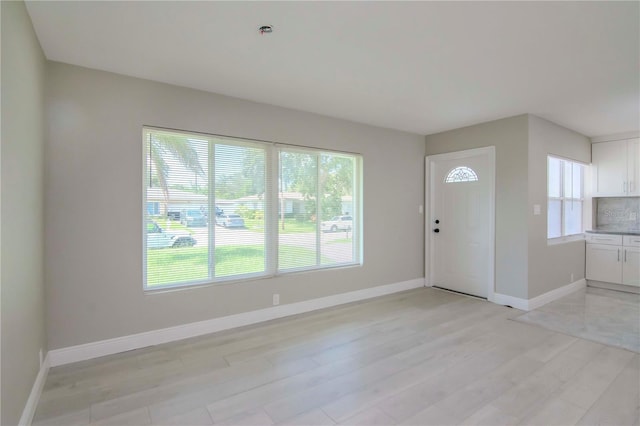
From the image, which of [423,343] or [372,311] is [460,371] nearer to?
[423,343]

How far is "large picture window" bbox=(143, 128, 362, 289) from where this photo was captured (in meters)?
3.22

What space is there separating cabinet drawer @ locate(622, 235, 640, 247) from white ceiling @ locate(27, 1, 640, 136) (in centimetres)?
231

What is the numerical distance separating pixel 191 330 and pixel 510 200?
4256mm

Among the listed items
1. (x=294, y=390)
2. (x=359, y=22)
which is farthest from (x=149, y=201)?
(x=359, y=22)

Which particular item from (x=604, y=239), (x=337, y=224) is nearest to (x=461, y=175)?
(x=337, y=224)

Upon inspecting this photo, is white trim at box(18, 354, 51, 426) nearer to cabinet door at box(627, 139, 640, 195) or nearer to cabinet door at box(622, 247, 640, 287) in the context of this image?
cabinet door at box(622, 247, 640, 287)

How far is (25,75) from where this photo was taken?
6.67 ft

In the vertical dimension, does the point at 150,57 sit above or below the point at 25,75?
above

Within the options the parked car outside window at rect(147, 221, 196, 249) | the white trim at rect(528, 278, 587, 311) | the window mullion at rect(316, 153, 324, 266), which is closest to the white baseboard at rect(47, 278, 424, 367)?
the window mullion at rect(316, 153, 324, 266)

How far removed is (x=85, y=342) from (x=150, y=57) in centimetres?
251

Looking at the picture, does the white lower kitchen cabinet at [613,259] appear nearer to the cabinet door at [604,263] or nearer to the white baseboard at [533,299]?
the cabinet door at [604,263]

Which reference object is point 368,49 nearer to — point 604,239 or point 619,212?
point 604,239

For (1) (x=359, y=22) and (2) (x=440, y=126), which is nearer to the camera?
(1) (x=359, y=22)

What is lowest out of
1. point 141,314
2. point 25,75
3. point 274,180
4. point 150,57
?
point 141,314
